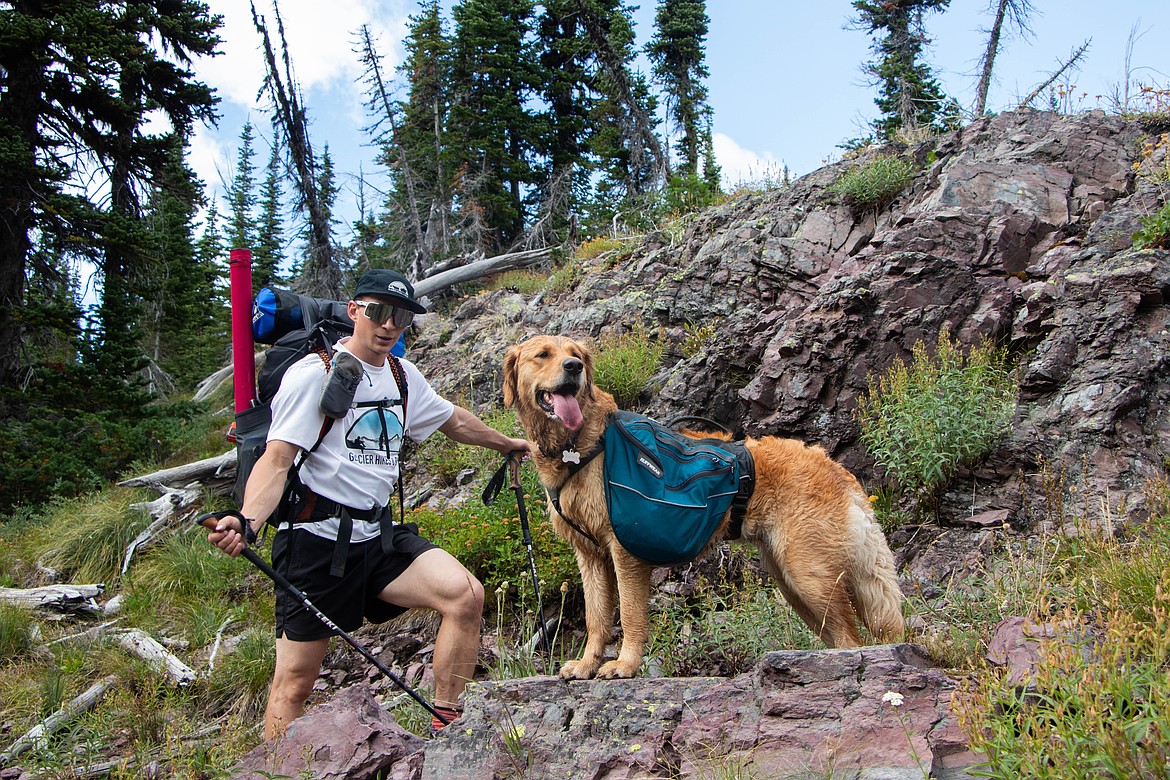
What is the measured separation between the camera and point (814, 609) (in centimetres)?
361

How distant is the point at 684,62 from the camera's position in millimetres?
23141

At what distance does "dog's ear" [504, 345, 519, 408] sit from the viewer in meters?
4.28

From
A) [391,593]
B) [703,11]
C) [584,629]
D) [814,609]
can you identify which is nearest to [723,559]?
[584,629]

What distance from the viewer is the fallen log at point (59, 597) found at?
23.1ft

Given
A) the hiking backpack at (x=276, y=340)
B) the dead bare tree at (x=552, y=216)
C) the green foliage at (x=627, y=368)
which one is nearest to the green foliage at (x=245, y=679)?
the hiking backpack at (x=276, y=340)

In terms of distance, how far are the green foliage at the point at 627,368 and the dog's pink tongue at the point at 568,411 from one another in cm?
354

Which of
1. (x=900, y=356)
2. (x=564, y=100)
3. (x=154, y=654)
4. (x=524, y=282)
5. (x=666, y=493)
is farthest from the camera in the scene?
(x=564, y=100)

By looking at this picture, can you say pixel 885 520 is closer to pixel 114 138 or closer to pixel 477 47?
pixel 114 138

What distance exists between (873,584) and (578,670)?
160 centimetres

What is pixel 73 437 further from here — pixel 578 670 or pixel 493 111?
pixel 493 111

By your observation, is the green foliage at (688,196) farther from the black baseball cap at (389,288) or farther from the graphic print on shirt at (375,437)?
the graphic print on shirt at (375,437)

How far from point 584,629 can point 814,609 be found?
213cm

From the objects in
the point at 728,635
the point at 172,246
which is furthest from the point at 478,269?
the point at 728,635

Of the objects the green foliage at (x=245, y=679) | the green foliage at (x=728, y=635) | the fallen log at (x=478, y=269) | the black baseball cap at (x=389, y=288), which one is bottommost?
the green foliage at (x=245, y=679)
